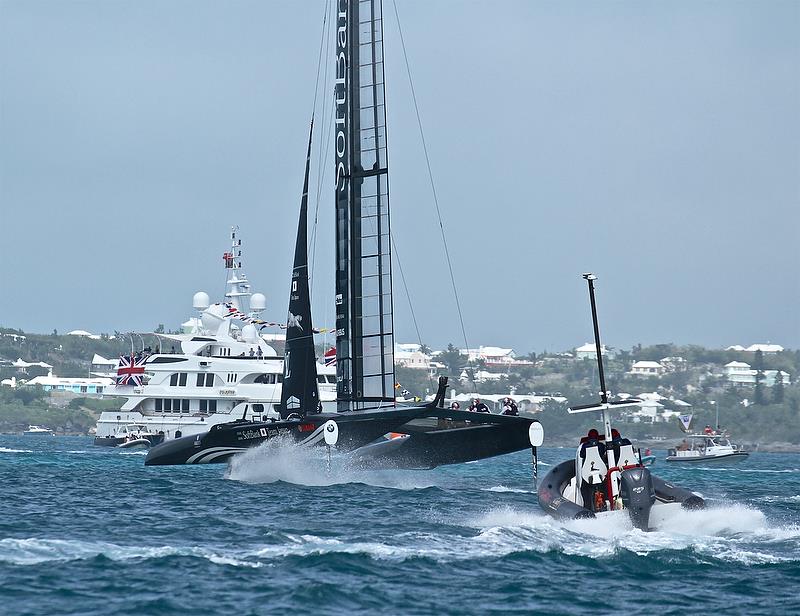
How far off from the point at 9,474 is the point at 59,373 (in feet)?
509

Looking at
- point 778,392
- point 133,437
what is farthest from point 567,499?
point 778,392

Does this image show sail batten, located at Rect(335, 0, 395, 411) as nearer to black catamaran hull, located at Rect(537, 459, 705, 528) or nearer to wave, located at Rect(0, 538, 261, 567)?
black catamaran hull, located at Rect(537, 459, 705, 528)

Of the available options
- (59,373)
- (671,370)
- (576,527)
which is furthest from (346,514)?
(59,373)

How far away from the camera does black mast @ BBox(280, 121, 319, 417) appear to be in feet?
123

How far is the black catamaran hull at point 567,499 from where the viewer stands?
24188mm

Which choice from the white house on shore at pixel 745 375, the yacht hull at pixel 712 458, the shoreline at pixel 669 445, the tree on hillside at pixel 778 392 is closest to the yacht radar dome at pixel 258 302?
the yacht hull at pixel 712 458

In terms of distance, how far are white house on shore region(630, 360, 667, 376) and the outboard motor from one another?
523ft

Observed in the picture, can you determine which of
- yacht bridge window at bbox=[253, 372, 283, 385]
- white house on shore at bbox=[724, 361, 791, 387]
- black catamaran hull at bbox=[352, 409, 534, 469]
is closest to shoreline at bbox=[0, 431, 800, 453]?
white house on shore at bbox=[724, 361, 791, 387]

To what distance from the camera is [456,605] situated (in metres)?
16.7

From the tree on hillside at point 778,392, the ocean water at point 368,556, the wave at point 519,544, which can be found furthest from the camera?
the tree on hillside at point 778,392

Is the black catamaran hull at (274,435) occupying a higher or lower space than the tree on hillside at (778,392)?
lower

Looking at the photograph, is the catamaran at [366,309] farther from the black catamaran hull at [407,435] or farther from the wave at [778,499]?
the wave at [778,499]

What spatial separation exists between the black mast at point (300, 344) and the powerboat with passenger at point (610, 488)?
40.4 feet

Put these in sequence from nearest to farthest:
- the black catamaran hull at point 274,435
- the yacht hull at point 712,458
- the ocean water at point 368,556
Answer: the ocean water at point 368,556 < the black catamaran hull at point 274,435 < the yacht hull at point 712,458
